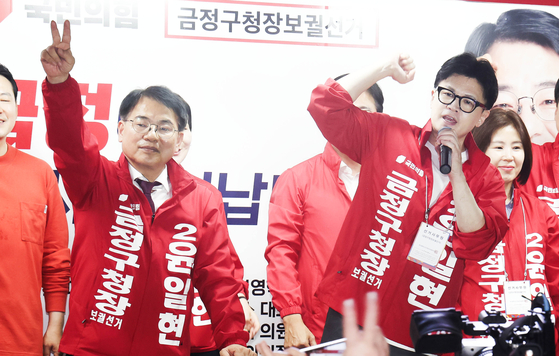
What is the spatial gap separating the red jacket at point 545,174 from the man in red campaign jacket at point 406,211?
493mm

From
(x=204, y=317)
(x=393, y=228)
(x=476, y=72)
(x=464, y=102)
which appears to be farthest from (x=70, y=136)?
(x=476, y=72)

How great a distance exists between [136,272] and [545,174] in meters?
2.39

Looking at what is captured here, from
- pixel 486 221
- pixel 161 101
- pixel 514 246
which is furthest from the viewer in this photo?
pixel 514 246

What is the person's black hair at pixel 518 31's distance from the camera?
282 cm

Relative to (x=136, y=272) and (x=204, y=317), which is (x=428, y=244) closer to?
(x=204, y=317)

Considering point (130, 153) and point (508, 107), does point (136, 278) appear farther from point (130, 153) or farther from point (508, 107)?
point (508, 107)

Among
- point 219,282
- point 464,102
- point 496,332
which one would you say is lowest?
point 219,282

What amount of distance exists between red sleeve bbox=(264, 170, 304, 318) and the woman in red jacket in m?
0.92

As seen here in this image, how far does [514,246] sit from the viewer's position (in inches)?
104

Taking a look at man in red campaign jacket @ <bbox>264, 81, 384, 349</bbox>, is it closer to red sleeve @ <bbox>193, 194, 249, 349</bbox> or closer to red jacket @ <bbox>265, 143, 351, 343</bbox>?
red jacket @ <bbox>265, 143, 351, 343</bbox>

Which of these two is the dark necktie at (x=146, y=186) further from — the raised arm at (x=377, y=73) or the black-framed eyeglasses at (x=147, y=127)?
the raised arm at (x=377, y=73)

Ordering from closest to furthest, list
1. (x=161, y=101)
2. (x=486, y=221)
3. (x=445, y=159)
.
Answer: (x=445, y=159), (x=486, y=221), (x=161, y=101)

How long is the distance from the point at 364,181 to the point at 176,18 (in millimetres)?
1328

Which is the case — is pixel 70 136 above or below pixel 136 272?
above
